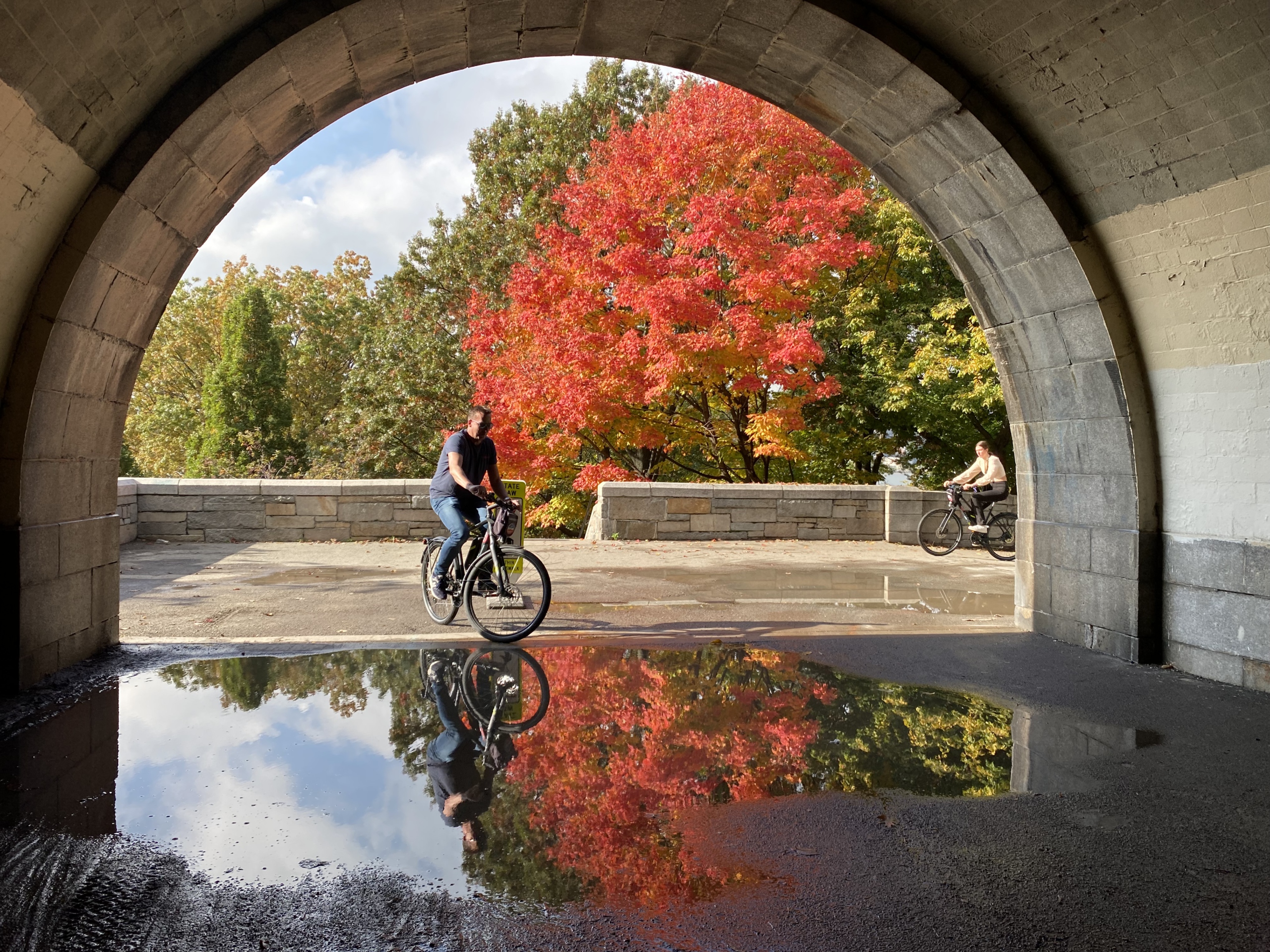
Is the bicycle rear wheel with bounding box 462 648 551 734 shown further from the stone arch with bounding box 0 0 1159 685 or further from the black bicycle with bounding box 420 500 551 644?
the stone arch with bounding box 0 0 1159 685

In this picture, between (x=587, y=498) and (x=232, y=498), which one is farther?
(x=587, y=498)

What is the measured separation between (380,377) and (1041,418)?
2053 centimetres

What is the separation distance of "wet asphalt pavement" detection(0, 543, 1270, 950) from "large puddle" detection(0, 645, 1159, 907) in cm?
2

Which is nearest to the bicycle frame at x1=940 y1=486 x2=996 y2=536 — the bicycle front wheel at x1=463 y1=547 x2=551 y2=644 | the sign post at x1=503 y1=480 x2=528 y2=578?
the sign post at x1=503 y1=480 x2=528 y2=578

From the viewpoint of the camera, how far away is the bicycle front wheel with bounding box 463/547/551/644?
6426mm

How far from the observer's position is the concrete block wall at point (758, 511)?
13539 millimetres

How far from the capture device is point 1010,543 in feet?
40.1

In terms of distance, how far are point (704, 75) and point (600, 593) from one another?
4.63m

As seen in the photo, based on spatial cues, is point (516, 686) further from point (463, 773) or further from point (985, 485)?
point (985, 485)

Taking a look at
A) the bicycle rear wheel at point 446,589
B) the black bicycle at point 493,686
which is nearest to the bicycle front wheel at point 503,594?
the bicycle rear wheel at point 446,589

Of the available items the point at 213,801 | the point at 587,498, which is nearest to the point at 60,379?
the point at 213,801

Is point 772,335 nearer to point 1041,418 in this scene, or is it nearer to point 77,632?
point 1041,418

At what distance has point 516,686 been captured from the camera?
5.11 m

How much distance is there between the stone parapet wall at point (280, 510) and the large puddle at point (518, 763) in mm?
7655
